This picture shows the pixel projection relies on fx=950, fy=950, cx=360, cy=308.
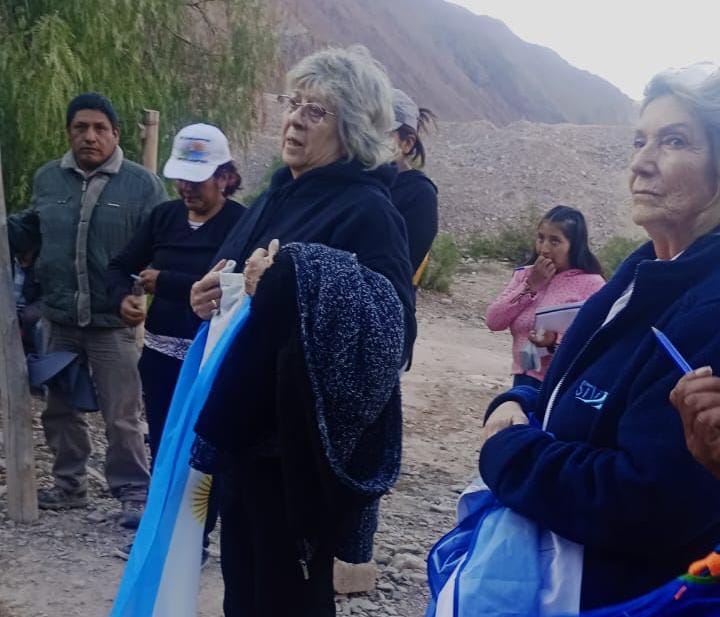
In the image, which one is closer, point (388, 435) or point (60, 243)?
point (388, 435)

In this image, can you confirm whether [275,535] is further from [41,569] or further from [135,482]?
[135,482]

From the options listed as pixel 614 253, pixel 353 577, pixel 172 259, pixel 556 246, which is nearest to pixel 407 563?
pixel 353 577

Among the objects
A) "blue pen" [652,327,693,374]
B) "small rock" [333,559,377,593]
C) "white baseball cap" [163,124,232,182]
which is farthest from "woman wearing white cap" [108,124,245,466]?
"blue pen" [652,327,693,374]

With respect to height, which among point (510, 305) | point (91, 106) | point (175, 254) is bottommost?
point (510, 305)

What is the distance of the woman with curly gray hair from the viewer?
2.19 m

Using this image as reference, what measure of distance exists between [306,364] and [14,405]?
93.8 inches

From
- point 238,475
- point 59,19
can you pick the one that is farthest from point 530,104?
point 238,475

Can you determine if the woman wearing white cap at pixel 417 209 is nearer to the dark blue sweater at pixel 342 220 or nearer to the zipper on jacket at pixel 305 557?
the dark blue sweater at pixel 342 220

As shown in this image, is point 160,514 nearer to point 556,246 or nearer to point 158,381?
point 158,381

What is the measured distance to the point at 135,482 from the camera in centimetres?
434

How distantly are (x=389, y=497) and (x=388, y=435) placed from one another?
296 cm

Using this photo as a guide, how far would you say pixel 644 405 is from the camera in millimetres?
1466

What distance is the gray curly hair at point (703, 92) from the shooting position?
161 centimetres

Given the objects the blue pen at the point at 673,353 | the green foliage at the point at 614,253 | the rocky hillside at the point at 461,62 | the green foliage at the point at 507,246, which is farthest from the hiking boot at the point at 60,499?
the rocky hillside at the point at 461,62
